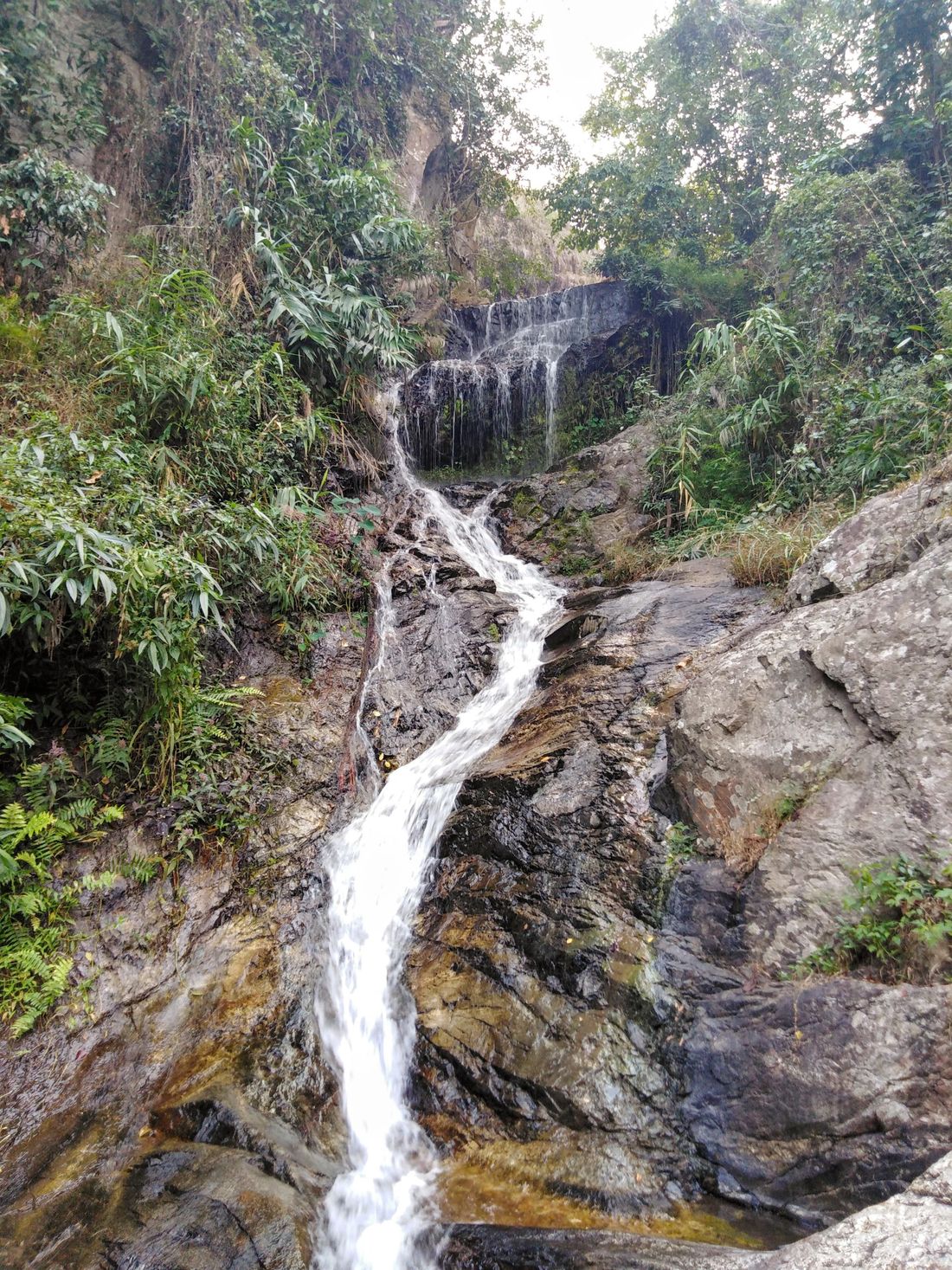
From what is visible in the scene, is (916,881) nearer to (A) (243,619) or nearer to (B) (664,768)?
(B) (664,768)

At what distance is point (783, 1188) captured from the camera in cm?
243

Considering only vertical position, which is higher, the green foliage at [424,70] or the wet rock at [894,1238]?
the green foliage at [424,70]

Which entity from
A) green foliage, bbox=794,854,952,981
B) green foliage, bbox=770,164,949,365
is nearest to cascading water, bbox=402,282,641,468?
green foliage, bbox=770,164,949,365

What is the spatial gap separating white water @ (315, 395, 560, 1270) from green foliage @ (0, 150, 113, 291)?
17.7ft

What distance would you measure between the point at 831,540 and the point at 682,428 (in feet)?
13.8

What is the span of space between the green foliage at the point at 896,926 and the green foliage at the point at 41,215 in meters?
9.22

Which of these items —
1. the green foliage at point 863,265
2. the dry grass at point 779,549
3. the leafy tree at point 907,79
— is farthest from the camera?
the leafy tree at point 907,79

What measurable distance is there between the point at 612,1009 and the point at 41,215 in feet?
29.7

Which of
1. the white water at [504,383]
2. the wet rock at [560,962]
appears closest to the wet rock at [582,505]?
the white water at [504,383]

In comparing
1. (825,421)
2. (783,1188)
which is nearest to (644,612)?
(825,421)

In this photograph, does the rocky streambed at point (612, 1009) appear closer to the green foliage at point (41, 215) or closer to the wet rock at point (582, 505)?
the wet rock at point (582, 505)

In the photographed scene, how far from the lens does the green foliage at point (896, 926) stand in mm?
2549

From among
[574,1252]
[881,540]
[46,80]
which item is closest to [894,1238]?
[574,1252]

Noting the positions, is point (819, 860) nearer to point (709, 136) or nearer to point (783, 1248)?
point (783, 1248)
